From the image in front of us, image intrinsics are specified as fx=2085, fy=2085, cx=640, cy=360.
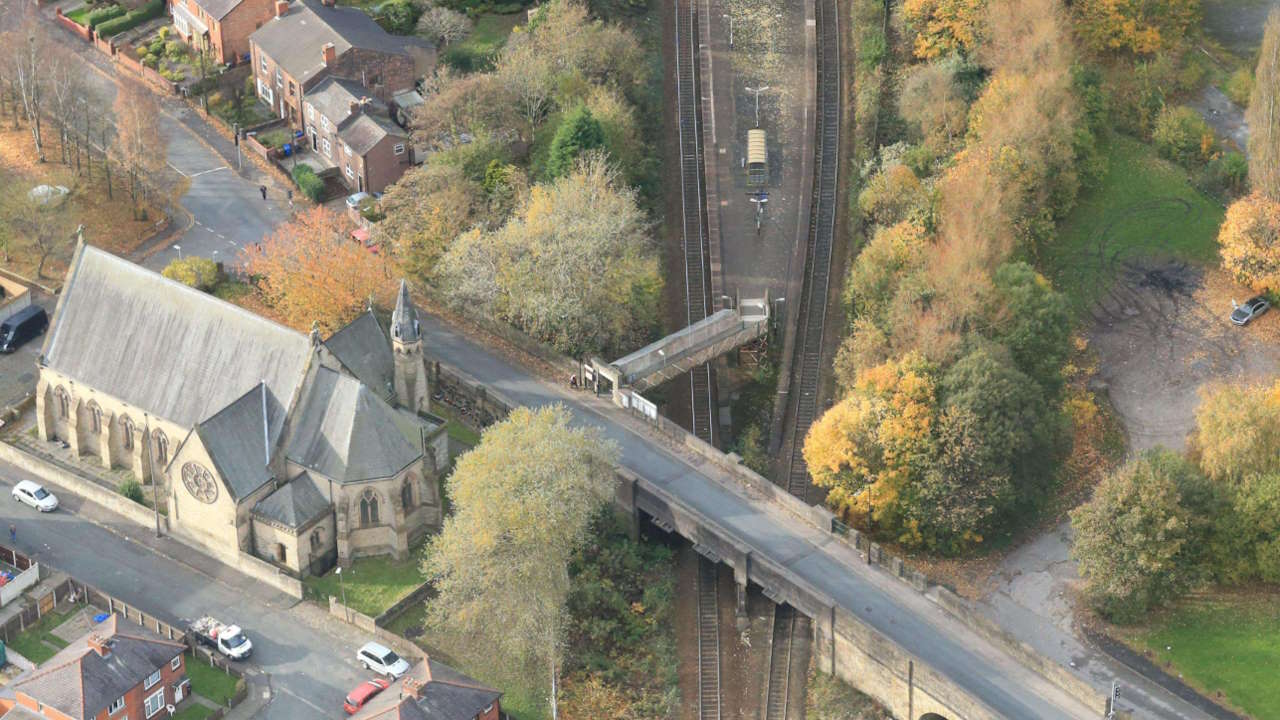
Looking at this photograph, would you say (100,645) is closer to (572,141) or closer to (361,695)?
(361,695)

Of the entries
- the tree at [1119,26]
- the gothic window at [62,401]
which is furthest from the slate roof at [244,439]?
the tree at [1119,26]

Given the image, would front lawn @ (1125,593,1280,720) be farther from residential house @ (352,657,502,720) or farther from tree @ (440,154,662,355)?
tree @ (440,154,662,355)

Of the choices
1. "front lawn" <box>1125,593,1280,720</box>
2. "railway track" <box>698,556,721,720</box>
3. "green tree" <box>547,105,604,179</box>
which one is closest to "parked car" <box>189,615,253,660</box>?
"railway track" <box>698,556,721,720</box>

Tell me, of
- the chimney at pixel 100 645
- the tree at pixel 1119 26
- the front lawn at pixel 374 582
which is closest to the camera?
the chimney at pixel 100 645

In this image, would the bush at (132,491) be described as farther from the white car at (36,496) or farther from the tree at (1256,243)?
the tree at (1256,243)

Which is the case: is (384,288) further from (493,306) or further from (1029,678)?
(1029,678)

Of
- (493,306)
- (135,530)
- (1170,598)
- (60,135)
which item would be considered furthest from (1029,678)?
(60,135)
